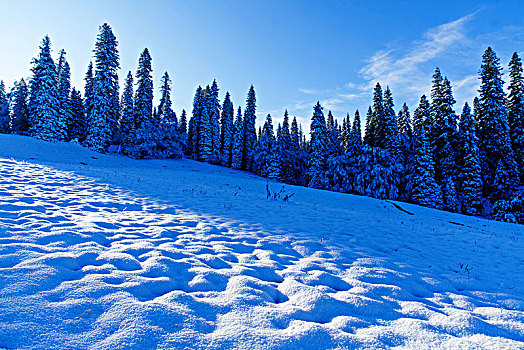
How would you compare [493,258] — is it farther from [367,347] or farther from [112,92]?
[112,92]

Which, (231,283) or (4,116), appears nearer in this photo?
(231,283)

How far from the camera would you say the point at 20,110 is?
39.5 m

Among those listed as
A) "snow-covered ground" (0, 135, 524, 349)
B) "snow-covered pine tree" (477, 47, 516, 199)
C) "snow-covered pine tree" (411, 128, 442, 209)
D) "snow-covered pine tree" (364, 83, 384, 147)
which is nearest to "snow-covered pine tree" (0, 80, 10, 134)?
"snow-covered ground" (0, 135, 524, 349)

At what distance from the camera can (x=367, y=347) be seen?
7.80ft

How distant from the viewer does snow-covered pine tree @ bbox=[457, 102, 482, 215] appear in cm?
3027

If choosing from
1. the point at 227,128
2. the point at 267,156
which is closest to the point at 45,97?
the point at 227,128

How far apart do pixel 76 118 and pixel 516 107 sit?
64723mm

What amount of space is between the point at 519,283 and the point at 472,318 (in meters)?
3.08

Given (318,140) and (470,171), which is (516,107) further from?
(318,140)

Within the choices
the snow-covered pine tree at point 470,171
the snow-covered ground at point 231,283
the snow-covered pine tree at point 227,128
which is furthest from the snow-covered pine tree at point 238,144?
the snow-covered ground at point 231,283

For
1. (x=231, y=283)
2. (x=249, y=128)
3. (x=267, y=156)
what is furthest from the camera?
(x=249, y=128)

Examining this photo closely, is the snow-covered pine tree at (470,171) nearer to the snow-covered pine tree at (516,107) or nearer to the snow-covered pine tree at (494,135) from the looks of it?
the snow-covered pine tree at (494,135)

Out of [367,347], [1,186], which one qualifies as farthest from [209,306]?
[1,186]

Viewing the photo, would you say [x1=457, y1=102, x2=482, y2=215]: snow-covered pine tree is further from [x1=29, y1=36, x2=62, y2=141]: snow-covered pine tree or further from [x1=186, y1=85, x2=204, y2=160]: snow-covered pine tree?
[x1=29, y1=36, x2=62, y2=141]: snow-covered pine tree
